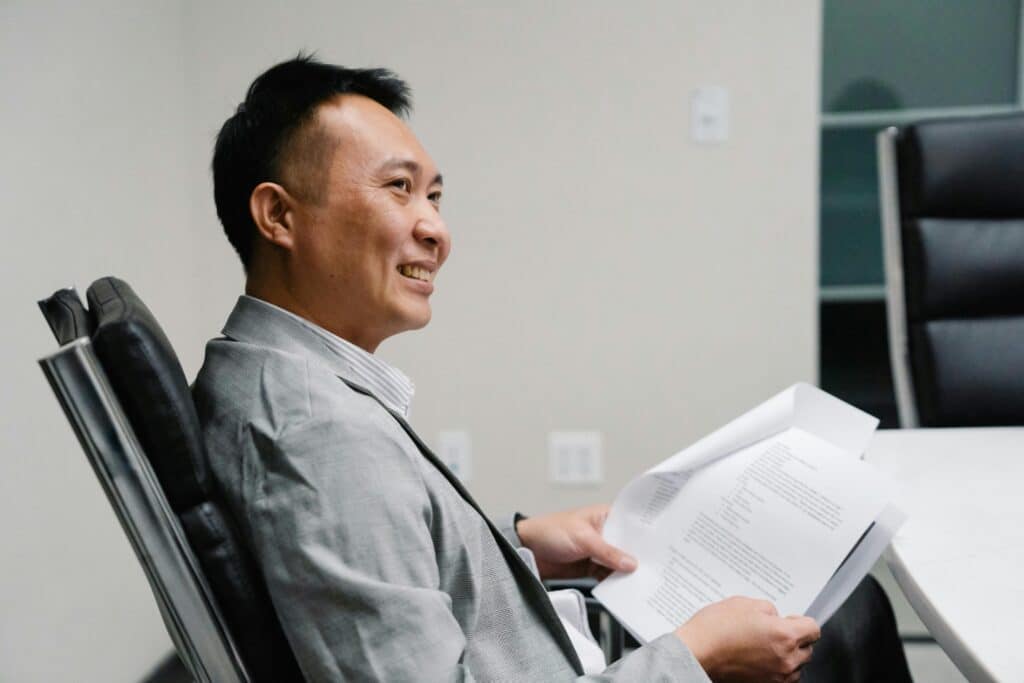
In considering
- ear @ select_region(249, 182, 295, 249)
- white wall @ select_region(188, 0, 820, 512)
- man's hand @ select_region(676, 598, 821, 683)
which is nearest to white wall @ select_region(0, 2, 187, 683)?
white wall @ select_region(188, 0, 820, 512)

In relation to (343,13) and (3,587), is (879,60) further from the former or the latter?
(3,587)

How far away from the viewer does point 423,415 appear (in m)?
2.40

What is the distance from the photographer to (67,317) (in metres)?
0.72

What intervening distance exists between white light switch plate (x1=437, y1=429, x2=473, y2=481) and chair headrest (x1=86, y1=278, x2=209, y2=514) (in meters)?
1.69

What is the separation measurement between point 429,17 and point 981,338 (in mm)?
1416

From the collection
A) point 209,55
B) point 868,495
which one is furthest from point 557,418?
point 868,495

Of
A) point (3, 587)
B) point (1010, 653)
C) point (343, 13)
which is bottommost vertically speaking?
point (3, 587)

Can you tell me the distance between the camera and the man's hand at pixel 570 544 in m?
1.11

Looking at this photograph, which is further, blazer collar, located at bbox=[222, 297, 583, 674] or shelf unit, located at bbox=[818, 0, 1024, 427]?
shelf unit, located at bbox=[818, 0, 1024, 427]

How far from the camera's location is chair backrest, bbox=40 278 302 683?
64cm

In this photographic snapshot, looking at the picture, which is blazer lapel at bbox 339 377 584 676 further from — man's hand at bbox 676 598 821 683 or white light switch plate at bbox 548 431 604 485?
white light switch plate at bbox 548 431 604 485

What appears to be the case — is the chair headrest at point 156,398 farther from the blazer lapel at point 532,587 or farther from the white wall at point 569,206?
the white wall at point 569,206

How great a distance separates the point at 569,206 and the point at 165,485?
5.68ft

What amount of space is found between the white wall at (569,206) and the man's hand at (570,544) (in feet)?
3.84
